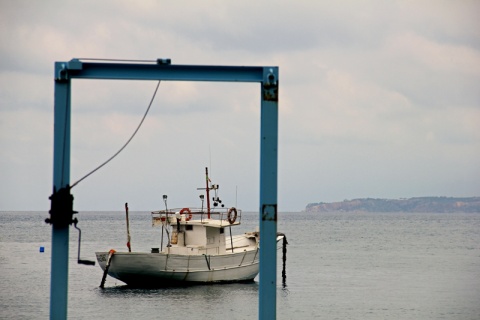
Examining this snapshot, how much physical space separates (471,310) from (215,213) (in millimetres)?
12986

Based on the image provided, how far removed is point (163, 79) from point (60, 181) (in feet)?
9.11

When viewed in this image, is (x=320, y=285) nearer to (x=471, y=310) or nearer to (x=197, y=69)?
(x=471, y=310)

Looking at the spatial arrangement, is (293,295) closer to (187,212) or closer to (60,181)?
(187,212)

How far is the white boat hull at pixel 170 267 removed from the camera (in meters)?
42.2

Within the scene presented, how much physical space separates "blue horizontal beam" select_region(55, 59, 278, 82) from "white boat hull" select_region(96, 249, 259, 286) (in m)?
25.1

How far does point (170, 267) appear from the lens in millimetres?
42750

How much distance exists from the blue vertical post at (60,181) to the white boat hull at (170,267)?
24.7m

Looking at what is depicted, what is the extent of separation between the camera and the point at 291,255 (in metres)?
81.0

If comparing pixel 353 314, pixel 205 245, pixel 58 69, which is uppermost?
pixel 58 69

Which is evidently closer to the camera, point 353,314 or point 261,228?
point 261,228

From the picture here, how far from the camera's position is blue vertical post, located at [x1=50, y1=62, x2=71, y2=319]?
1697cm

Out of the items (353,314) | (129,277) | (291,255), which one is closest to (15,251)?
(291,255)

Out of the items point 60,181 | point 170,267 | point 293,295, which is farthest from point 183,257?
point 60,181

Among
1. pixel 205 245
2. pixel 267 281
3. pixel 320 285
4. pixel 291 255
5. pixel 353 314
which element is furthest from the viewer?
pixel 291 255
